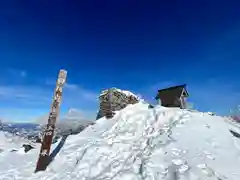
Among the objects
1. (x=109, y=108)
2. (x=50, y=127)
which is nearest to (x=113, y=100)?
(x=109, y=108)

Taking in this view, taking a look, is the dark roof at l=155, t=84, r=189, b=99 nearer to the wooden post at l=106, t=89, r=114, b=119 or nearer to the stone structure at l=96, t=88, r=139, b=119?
the stone structure at l=96, t=88, r=139, b=119

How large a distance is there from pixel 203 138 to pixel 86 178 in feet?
18.7

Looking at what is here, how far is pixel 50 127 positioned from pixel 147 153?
4815 mm

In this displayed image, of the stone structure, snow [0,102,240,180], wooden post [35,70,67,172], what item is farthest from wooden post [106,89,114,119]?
wooden post [35,70,67,172]

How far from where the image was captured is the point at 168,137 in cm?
1159

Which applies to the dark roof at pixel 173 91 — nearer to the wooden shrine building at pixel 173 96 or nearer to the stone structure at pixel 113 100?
the wooden shrine building at pixel 173 96

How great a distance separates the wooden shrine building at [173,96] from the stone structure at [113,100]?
1329cm

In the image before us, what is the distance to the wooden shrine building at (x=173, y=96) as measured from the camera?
106 ft

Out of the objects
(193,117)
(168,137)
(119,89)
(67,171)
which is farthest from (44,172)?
(119,89)

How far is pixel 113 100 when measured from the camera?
19.3 meters

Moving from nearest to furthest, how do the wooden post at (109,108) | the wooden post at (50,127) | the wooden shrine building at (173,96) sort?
the wooden post at (50,127)
the wooden post at (109,108)
the wooden shrine building at (173,96)

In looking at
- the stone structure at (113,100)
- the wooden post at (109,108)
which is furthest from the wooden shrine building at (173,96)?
the wooden post at (109,108)

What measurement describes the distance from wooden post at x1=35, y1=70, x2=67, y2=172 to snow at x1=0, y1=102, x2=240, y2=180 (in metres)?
0.39

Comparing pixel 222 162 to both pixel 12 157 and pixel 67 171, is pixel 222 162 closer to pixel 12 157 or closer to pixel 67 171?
pixel 67 171
